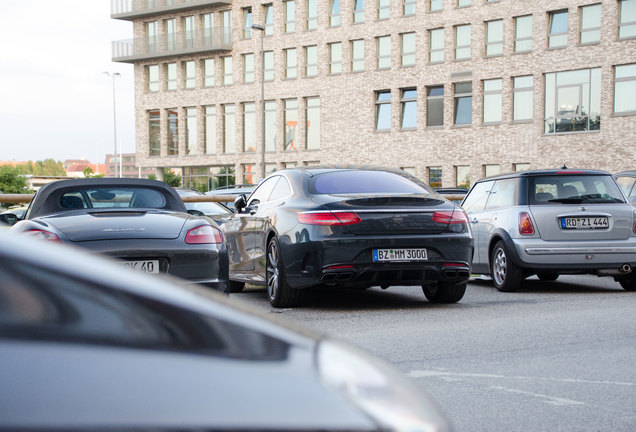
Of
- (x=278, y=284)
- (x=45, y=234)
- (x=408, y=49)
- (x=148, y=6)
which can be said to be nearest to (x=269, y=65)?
(x=408, y=49)

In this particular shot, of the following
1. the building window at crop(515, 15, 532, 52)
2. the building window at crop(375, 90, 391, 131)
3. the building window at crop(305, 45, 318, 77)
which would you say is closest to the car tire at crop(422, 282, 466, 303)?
the building window at crop(515, 15, 532, 52)

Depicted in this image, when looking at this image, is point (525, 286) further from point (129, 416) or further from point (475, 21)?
point (475, 21)

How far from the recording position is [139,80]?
212 ft

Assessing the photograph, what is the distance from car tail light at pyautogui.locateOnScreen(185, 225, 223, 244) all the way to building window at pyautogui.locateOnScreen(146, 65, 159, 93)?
56948 mm

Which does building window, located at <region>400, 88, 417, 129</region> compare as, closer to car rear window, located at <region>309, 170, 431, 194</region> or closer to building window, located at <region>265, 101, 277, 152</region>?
building window, located at <region>265, 101, 277, 152</region>

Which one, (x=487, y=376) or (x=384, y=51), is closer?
(x=487, y=376)

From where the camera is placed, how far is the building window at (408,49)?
51.5 metres

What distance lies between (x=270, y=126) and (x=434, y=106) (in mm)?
11891

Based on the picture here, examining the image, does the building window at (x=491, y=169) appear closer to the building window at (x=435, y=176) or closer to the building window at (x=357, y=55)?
the building window at (x=435, y=176)

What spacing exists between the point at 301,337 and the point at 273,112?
56.6 m

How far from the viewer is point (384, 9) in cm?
5262

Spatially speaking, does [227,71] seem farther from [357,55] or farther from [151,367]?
[151,367]

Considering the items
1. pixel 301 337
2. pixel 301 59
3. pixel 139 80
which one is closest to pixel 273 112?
pixel 301 59

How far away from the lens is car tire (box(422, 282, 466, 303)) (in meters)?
10.1
